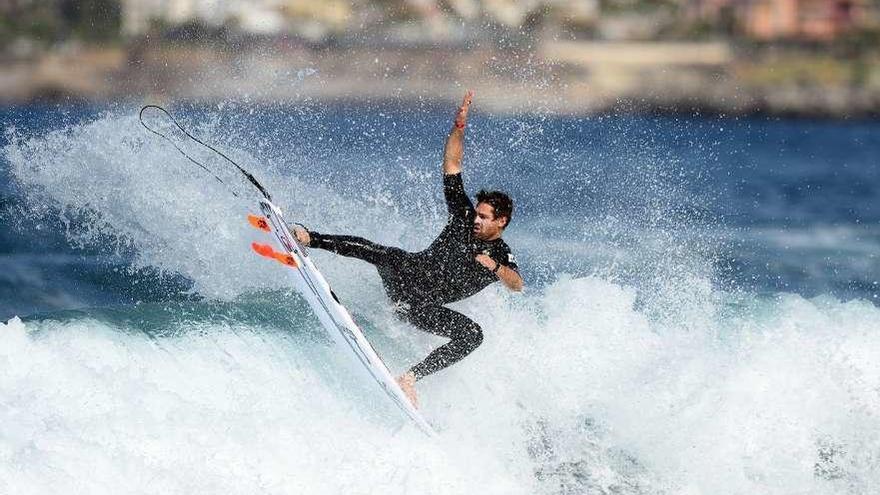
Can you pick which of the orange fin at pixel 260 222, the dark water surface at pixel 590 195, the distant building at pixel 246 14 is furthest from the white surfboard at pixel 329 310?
the distant building at pixel 246 14

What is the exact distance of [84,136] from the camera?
12539 millimetres

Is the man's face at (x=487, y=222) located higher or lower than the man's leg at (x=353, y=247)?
higher

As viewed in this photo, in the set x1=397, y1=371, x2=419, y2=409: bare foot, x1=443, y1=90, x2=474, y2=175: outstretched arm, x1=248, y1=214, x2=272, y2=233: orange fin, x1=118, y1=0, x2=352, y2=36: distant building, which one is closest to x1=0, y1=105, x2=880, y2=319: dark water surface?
x1=248, y1=214, x2=272, y2=233: orange fin

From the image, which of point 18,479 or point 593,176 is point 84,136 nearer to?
point 18,479

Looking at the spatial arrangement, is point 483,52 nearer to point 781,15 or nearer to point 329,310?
point 781,15

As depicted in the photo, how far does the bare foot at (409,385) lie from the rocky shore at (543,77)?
5205 centimetres

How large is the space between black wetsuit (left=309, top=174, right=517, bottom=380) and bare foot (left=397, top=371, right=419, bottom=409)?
1.8 inches

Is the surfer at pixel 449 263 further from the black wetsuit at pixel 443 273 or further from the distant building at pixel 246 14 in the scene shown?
the distant building at pixel 246 14

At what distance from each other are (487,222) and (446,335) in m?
0.82

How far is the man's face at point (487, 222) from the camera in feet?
27.3

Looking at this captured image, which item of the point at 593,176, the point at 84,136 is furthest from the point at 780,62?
the point at 84,136

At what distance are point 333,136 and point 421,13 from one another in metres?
30.5

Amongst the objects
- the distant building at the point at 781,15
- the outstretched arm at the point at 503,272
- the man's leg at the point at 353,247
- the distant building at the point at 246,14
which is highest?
the outstretched arm at the point at 503,272

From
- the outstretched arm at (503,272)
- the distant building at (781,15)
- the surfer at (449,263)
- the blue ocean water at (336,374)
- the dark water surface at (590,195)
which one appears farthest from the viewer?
the distant building at (781,15)
